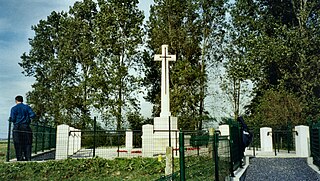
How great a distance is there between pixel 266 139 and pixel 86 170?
971cm

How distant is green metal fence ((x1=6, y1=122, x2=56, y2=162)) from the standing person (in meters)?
0.18

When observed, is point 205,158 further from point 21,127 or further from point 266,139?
point 266,139

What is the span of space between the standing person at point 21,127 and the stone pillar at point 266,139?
1048cm

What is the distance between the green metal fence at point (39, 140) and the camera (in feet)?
34.2

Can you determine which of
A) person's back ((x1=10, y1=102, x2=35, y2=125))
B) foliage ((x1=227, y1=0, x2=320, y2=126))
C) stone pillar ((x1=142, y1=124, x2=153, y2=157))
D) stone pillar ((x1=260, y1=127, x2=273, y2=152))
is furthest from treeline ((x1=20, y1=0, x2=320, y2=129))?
person's back ((x1=10, y1=102, x2=35, y2=125))

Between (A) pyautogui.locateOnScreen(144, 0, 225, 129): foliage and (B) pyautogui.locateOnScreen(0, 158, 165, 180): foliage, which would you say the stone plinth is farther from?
(A) pyautogui.locateOnScreen(144, 0, 225, 129): foliage

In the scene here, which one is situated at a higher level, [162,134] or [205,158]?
[162,134]

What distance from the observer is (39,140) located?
1377 cm

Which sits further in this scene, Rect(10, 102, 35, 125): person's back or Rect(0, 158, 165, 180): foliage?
Rect(10, 102, 35, 125): person's back

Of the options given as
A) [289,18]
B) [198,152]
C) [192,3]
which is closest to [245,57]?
[289,18]

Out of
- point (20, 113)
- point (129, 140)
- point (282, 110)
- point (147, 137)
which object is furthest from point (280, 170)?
point (282, 110)

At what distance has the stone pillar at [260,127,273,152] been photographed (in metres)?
16.3

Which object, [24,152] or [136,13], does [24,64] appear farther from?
[24,152]

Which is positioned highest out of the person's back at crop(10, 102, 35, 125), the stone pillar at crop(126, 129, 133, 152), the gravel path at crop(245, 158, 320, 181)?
the person's back at crop(10, 102, 35, 125)
